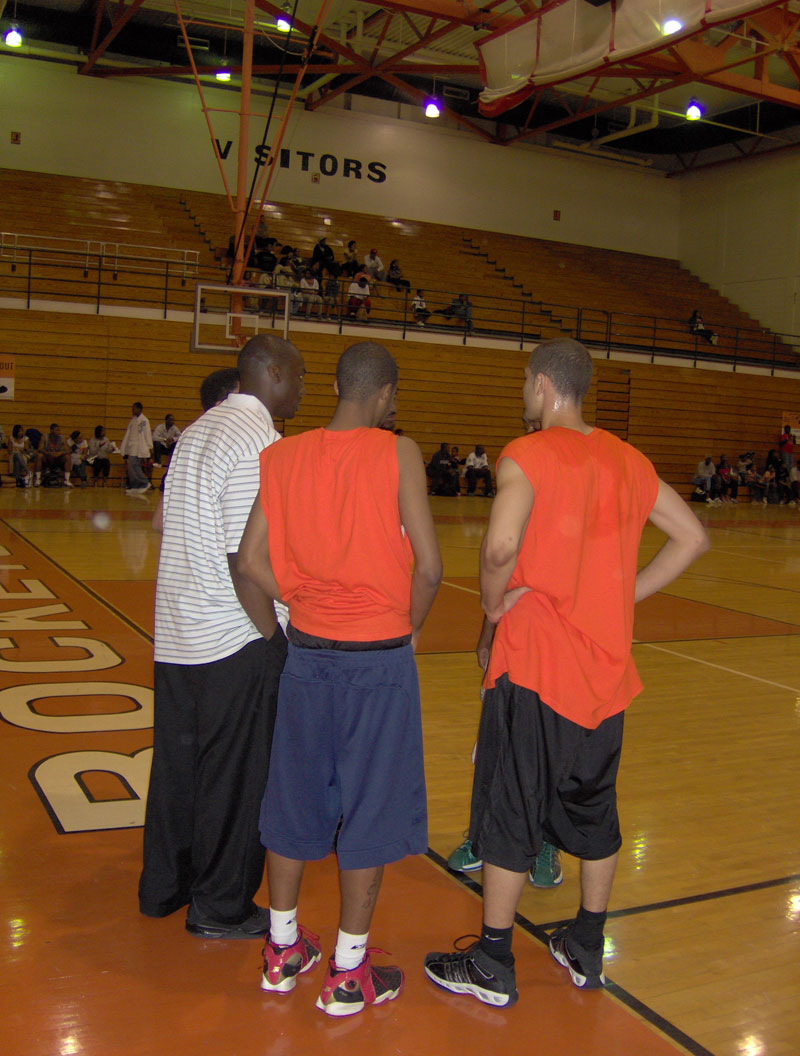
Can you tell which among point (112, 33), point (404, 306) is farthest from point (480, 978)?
point (112, 33)

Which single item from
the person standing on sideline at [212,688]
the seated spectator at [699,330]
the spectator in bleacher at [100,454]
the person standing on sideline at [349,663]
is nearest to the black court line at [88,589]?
the person standing on sideline at [212,688]

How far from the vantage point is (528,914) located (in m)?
3.10

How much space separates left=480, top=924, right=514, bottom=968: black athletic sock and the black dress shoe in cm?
70

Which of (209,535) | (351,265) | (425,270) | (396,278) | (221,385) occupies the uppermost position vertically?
(425,270)

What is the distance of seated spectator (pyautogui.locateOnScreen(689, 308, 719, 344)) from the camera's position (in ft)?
80.4

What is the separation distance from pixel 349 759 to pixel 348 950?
48 centimetres

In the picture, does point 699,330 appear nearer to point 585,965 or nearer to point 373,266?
point 373,266

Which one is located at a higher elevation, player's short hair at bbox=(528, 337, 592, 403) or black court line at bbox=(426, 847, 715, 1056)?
player's short hair at bbox=(528, 337, 592, 403)

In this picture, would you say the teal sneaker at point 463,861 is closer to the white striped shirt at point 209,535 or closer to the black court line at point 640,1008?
the black court line at point 640,1008

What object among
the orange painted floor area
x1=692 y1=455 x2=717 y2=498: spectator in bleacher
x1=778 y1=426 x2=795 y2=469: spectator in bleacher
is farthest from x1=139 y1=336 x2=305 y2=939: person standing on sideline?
x1=778 y1=426 x2=795 y2=469: spectator in bleacher

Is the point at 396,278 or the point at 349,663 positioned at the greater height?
the point at 396,278

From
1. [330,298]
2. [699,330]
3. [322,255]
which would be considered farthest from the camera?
[699,330]

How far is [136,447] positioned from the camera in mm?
16219

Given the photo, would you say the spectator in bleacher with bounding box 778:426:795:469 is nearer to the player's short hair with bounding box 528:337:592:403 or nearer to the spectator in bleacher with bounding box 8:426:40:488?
the spectator in bleacher with bounding box 8:426:40:488
